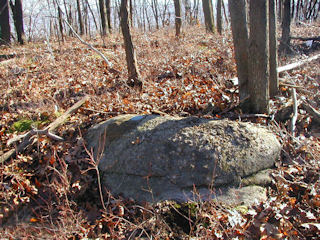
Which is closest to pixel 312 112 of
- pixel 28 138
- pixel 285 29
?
pixel 285 29

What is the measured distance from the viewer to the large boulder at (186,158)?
3717 mm

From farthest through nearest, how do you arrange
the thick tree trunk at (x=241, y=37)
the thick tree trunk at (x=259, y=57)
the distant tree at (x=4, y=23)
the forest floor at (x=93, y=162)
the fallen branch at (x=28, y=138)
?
the distant tree at (x=4, y=23) < the thick tree trunk at (x=241, y=37) < the fallen branch at (x=28, y=138) < the thick tree trunk at (x=259, y=57) < the forest floor at (x=93, y=162)

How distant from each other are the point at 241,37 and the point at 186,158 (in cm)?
270

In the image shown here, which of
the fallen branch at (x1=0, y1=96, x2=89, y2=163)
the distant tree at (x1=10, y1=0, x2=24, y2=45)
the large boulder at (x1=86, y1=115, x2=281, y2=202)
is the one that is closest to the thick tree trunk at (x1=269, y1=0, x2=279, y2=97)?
the large boulder at (x1=86, y1=115, x2=281, y2=202)

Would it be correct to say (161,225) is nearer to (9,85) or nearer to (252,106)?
(252,106)

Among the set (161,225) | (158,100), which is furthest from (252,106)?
(161,225)

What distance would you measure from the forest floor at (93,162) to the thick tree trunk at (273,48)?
1.03 feet

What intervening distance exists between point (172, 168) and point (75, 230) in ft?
5.51

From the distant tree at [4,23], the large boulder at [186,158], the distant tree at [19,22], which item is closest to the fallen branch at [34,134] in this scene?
the large boulder at [186,158]

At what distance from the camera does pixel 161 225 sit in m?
3.32

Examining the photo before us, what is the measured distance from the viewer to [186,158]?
12.7ft

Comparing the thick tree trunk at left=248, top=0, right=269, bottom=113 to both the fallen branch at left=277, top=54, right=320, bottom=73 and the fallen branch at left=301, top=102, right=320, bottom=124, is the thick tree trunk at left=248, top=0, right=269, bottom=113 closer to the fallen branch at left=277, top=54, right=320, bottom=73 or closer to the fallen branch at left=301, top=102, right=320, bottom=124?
the fallen branch at left=301, top=102, right=320, bottom=124

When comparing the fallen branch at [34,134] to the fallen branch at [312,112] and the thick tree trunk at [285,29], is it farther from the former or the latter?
the thick tree trunk at [285,29]

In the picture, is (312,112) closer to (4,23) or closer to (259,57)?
(259,57)
